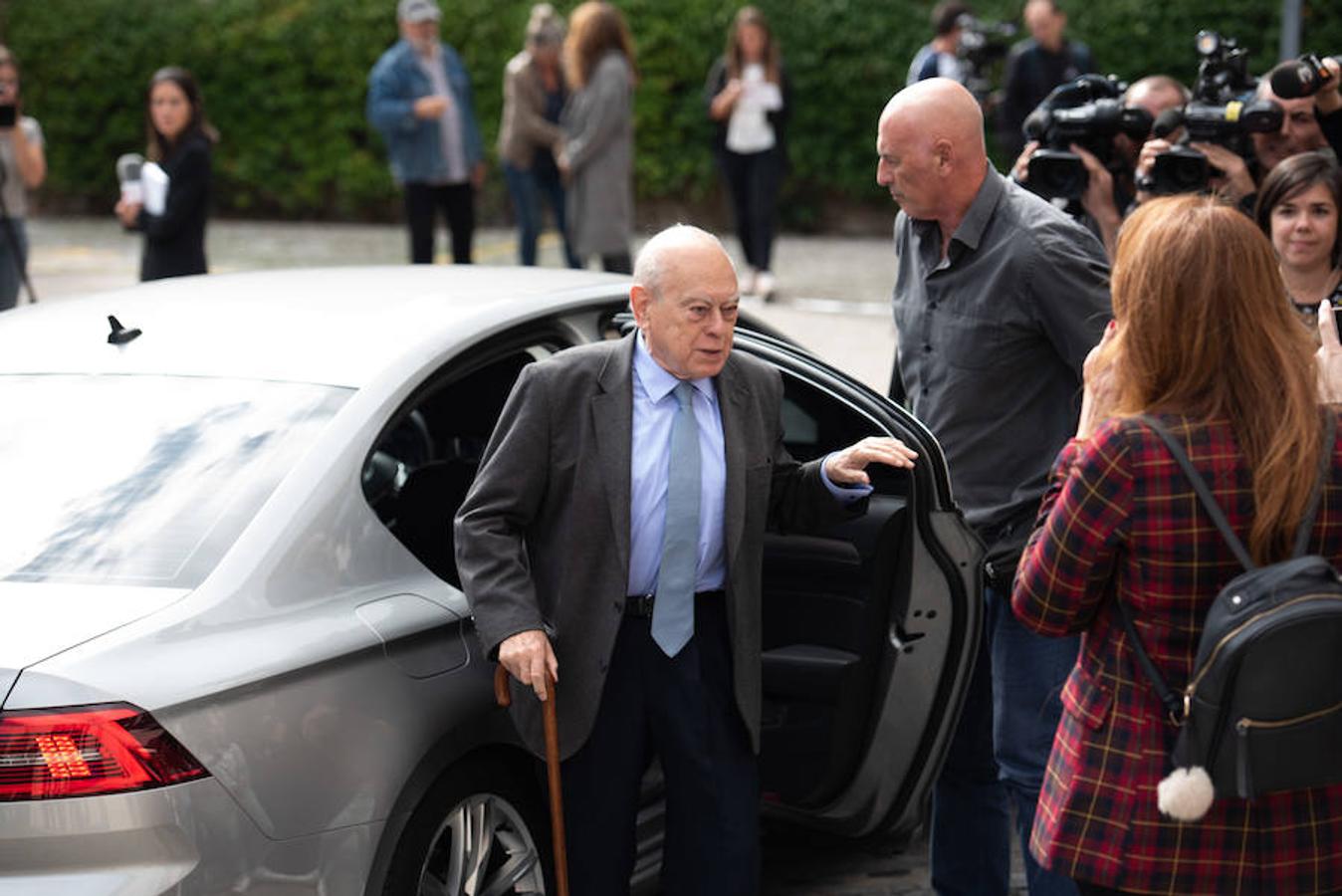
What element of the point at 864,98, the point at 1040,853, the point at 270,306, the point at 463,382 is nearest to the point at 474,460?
the point at 463,382

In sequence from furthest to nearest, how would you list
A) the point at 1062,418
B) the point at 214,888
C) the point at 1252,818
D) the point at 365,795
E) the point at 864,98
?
the point at 864,98 < the point at 1062,418 < the point at 365,795 < the point at 214,888 < the point at 1252,818

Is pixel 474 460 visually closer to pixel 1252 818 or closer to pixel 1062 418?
pixel 1062 418

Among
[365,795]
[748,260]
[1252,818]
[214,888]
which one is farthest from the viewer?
[748,260]

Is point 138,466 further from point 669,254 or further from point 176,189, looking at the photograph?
point 176,189

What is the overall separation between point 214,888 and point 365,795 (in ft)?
1.17

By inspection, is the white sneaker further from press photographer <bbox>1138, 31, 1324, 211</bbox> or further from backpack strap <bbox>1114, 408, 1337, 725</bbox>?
backpack strap <bbox>1114, 408, 1337, 725</bbox>

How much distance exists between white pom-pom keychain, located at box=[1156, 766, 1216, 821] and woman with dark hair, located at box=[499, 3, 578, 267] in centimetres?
1008

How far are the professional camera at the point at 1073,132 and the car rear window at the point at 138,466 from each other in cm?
207

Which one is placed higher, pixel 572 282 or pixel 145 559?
pixel 572 282

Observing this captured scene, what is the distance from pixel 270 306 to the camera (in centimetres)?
421

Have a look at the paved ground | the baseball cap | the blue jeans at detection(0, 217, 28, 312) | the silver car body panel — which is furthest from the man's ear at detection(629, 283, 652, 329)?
the baseball cap

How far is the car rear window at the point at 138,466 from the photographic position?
3396mm

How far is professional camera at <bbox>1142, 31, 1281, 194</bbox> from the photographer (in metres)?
5.18

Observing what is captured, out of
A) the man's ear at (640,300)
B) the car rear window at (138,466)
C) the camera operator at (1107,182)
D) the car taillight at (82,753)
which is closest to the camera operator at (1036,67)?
the camera operator at (1107,182)
